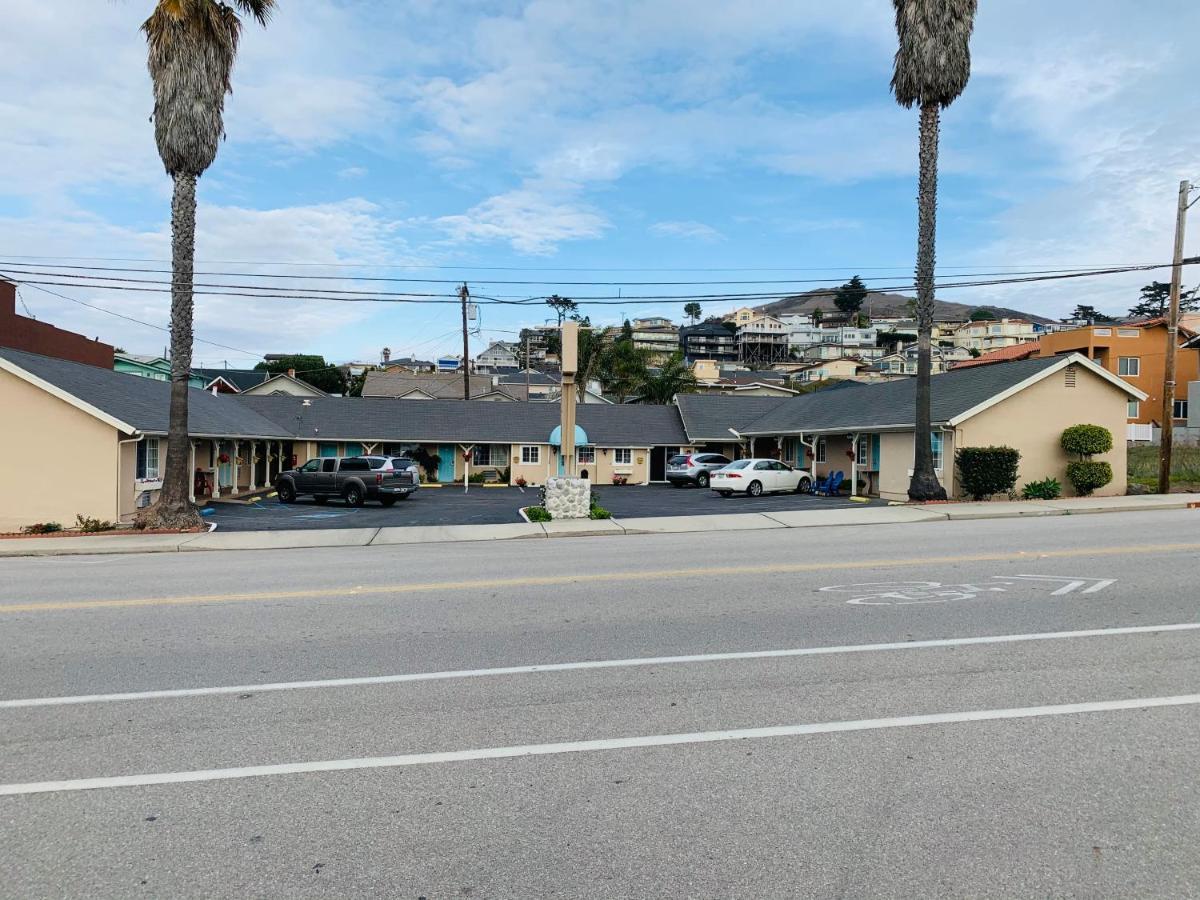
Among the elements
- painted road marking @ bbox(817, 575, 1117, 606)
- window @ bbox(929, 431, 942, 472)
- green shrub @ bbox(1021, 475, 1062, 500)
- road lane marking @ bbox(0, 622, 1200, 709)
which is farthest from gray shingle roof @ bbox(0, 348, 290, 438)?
green shrub @ bbox(1021, 475, 1062, 500)

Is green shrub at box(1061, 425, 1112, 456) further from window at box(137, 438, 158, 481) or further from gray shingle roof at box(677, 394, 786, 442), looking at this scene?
window at box(137, 438, 158, 481)

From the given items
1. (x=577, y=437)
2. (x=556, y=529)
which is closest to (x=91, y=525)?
(x=556, y=529)

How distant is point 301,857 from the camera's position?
386 centimetres

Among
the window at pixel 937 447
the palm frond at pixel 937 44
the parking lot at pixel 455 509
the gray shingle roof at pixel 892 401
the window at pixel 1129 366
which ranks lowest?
the parking lot at pixel 455 509

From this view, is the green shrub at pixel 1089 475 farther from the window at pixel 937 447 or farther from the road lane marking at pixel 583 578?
the road lane marking at pixel 583 578

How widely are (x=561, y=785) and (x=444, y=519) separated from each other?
18.7 meters

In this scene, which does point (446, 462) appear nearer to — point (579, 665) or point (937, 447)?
point (937, 447)

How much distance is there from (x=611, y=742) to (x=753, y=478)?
27.8 metres

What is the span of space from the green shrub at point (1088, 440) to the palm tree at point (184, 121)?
24930 millimetres

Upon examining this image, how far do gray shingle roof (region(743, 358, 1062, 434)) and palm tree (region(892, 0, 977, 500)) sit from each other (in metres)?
2.11

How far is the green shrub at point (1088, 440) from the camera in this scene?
25578 millimetres

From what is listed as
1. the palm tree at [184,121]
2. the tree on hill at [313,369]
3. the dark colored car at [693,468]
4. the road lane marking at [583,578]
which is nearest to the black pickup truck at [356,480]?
the palm tree at [184,121]

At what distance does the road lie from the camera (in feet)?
12.4

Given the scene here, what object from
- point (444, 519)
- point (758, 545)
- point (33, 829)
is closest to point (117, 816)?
point (33, 829)
